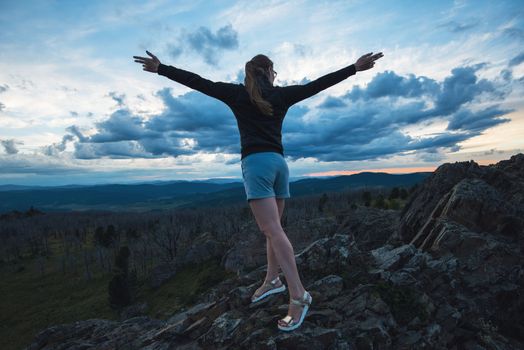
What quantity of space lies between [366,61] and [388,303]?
18.4ft

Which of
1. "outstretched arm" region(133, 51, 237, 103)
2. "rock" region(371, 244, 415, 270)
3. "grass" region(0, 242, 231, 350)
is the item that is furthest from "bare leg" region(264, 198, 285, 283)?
"grass" region(0, 242, 231, 350)

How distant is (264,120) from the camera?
18.5 ft

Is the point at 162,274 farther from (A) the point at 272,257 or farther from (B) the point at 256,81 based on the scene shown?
(B) the point at 256,81

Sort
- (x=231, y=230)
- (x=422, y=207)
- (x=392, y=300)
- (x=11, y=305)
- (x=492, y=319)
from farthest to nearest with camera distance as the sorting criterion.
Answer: (x=231, y=230) < (x=11, y=305) < (x=422, y=207) < (x=492, y=319) < (x=392, y=300)

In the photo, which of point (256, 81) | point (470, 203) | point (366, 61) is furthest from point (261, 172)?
point (470, 203)

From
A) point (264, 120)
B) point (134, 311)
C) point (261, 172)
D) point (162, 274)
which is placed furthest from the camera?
point (162, 274)

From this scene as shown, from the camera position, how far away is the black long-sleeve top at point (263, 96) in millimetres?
5582

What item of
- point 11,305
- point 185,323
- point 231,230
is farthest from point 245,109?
point 231,230

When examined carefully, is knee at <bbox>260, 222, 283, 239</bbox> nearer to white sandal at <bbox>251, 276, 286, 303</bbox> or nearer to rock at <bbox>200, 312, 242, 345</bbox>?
white sandal at <bbox>251, 276, 286, 303</bbox>

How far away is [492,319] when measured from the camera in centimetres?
841

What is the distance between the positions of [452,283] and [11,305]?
106127 mm

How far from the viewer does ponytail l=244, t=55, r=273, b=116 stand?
541 centimetres

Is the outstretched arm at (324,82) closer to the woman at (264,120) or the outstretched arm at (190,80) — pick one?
the woman at (264,120)

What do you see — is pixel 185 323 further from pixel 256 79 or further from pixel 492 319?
pixel 492 319
